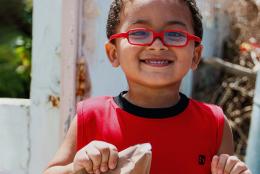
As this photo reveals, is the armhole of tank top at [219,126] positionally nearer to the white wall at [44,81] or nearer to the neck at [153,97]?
the neck at [153,97]

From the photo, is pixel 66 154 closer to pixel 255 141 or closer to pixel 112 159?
pixel 112 159

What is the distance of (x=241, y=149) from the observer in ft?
15.3

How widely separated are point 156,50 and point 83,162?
414 mm

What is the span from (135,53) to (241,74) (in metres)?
3.23

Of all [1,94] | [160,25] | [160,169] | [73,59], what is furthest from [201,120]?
[1,94]

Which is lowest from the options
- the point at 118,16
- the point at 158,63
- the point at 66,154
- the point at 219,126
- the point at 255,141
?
the point at 255,141

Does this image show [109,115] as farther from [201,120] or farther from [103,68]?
[103,68]

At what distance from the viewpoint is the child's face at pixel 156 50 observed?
168cm

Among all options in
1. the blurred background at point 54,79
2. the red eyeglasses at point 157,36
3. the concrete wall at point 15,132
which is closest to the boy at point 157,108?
the red eyeglasses at point 157,36

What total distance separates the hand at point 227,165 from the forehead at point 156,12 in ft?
1.41

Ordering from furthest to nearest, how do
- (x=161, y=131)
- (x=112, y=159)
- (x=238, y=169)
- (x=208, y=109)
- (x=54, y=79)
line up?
(x=54, y=79) → (x=208, y=109) → (x=161, y=131) → (x=238, y=169) → (x=112, y=159)

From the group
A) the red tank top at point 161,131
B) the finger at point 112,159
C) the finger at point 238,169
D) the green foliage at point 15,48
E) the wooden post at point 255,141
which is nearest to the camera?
the finger at point 112,159

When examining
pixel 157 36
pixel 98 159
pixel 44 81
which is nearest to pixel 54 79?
pixel 44 81

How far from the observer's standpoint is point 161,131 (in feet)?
5.64
